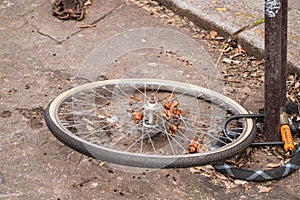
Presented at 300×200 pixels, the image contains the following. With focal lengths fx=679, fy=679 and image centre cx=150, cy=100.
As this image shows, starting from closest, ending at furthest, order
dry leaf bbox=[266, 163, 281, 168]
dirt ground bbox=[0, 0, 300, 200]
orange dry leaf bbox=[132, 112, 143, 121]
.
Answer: dirt ground bbox=[0, 0, 300, 200]
dry leaf bbox=[266, 163, 281, 168]
orange dry leaf bbox=[132, 112, 143, 121]

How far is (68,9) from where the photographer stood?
6.07 m

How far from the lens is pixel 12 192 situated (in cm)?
405

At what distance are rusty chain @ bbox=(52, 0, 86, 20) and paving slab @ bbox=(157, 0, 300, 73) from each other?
0.73 meters

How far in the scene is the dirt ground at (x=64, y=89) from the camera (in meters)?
4.05

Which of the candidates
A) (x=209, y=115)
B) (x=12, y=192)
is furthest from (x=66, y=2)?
(x=12, y=192)

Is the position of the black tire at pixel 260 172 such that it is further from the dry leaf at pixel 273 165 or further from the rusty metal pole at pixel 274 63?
the rusty metal pole at pixel 274 63

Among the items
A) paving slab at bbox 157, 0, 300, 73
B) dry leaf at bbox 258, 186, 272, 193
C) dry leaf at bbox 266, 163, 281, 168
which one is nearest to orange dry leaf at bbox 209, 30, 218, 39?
paving slab at bbox 157, 0, 300, 73

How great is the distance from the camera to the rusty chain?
237 inches

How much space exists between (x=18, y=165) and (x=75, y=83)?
1061 mm

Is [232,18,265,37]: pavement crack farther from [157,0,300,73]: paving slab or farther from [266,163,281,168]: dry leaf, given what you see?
[266,163,281,168]: dry leaf

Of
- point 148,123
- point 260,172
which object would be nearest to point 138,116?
point 148,123

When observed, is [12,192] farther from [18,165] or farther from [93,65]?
[93,65]

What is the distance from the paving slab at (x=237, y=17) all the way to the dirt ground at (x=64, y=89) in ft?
0.33

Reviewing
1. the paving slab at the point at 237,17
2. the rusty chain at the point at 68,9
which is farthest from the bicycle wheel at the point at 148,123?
the rusty chain at the point at 68,9
